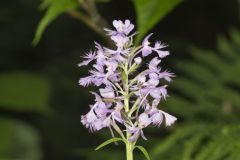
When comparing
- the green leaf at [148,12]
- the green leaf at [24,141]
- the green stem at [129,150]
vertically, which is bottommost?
the green stem at [129,150]

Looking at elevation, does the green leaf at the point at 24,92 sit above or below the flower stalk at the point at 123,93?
above

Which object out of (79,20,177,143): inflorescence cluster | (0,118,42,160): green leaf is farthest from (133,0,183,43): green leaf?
(0,118,42,160): green leaf

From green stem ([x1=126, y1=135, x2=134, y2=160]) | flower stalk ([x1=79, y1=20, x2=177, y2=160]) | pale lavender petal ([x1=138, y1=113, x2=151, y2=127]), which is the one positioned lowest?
green stem ([x1=126, y1=135, x2=134, y2=160])

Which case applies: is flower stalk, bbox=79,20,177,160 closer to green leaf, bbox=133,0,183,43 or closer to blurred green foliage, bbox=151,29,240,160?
green leaf, bbox=133,0,183,43

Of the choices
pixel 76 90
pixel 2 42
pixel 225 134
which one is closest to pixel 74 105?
pixel 76 90

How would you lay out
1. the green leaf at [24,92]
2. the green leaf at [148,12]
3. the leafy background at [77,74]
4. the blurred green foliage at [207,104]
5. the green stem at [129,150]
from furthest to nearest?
the green leaf at [24,92]
the leafy background at [77,74]
the blurred green foliage at [207,104]
the green leaf at [148,12]
the green stem at [129,150]

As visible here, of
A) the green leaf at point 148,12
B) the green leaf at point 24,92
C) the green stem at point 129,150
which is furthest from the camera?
the green leaf at point 24,92

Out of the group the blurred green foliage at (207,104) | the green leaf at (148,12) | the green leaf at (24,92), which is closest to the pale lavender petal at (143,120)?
the green leaf at (148,12)

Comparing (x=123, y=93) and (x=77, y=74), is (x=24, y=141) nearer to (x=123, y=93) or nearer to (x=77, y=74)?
(x=77, y=74)

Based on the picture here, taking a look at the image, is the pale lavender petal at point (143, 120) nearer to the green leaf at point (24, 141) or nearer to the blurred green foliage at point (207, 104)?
the blurred green foliage at point (207, 104)
